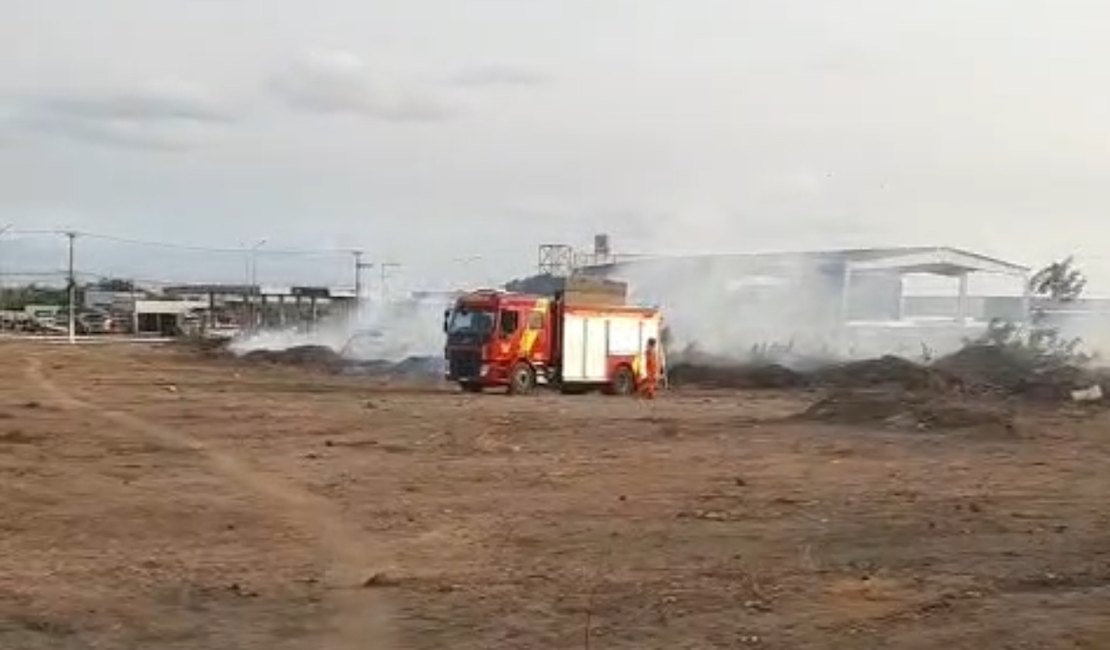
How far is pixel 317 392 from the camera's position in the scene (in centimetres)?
4312

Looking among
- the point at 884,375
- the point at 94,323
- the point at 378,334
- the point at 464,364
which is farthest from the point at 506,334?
the point at 94,323

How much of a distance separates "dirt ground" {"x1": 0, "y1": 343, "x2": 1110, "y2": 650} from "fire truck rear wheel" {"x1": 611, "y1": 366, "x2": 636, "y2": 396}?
14.5 metres

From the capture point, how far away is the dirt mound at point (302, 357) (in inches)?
2635

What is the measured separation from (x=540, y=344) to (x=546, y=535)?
27901mm

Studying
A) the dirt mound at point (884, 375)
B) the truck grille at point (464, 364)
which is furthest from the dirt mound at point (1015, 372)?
the truck grille at point (464, 364)

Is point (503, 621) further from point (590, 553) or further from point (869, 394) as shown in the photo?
point (869, 394)

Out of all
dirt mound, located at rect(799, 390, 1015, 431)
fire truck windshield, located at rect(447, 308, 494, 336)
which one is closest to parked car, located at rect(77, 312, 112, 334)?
fire truck windshield, located at rect(447, 308, 494, 336)

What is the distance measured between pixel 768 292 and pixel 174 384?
1229 inches

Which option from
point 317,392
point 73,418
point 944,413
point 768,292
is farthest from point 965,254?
point 73,418

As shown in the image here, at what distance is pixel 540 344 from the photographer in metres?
42.8

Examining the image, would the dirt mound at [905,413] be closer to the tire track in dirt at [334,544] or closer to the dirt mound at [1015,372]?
the dirt mound at [1015,372]

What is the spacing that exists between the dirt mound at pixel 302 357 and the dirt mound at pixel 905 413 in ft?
116

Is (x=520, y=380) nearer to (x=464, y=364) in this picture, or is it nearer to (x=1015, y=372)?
(x=464, y=364)

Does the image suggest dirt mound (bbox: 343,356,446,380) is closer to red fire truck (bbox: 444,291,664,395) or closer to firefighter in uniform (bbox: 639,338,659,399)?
firefighter in uniform (bbox: 639,338,659,399)
